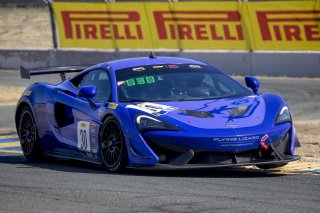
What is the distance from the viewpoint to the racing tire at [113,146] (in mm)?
9359

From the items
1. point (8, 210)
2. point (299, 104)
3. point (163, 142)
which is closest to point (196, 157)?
point (163, 142)

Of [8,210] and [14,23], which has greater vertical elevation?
[14,23]

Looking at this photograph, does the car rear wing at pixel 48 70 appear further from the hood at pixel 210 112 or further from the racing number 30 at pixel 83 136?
the hood at pixel 210 112

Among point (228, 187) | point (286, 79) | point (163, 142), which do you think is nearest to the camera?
point (228, 187)

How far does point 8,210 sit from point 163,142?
7.60ft

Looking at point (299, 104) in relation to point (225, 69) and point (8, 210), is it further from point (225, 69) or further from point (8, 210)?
point (8, 210)

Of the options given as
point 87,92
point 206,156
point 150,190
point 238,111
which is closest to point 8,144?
point 87,92

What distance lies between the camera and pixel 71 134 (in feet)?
34.9

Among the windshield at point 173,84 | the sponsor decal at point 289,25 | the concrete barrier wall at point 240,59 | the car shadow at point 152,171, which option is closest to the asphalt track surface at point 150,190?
the car shadow at point 152,171

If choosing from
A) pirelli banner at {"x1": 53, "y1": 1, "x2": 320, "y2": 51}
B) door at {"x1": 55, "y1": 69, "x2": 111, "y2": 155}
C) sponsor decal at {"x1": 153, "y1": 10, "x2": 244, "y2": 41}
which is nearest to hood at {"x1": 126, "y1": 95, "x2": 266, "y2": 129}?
door at {"x1": 55, "y1": 69, "x2": 111, "y2": 155}

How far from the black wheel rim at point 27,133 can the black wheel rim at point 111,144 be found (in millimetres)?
1984

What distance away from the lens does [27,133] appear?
11.7 metres

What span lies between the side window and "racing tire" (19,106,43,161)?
0.96 m

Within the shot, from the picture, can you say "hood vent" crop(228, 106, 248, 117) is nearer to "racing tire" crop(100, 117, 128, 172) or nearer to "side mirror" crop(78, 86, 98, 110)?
"racing tire" crop(100, 117, 128, 172)
